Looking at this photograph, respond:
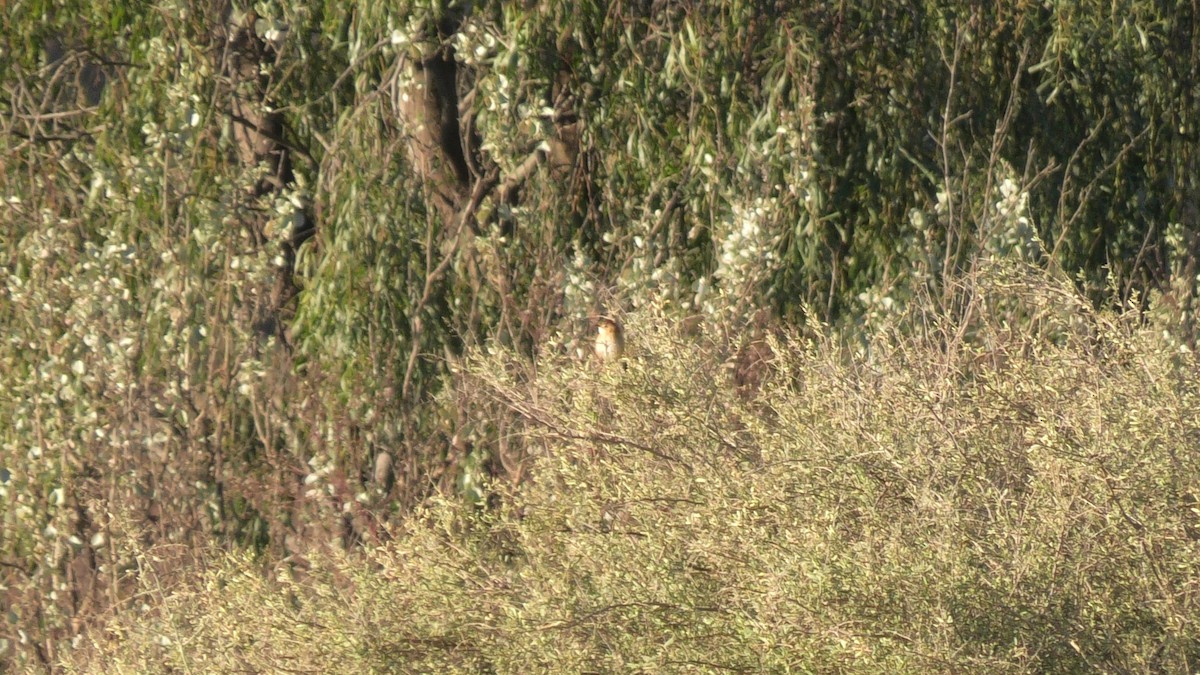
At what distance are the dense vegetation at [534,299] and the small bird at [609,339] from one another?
0.06 m

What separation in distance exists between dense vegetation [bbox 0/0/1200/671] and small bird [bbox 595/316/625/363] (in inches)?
2.5

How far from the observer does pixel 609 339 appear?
12.6 feet

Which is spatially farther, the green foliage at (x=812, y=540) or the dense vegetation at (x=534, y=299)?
the dense vegetation at (x=534, y=299)

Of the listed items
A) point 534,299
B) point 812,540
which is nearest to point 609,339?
point 534,299

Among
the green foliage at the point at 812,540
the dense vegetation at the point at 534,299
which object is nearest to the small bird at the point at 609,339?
the dense vegetation at the point at 534,299

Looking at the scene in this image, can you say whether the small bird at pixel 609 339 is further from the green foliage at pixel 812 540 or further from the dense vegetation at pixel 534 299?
the green foliage at pixel 812 540

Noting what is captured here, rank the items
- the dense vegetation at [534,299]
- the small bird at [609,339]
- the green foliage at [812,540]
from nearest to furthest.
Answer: the green foliage at [812,540] → the dense vegetation at [534,299] → the small bird at [609,339]

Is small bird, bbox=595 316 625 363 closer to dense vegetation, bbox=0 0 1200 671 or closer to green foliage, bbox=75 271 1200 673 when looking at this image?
dense vegetation, bbox=0 0 1200 671

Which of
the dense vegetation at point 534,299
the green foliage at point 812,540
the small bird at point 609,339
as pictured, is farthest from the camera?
the small bird at point 609,339

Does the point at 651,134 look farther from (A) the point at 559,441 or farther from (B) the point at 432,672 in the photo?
(B) the point at 432,672

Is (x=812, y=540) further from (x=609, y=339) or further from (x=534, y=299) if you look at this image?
(x=534, y=299)

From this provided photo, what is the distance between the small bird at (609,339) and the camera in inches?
147

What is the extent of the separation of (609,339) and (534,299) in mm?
454

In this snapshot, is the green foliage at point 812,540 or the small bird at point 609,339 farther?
the small bird at point 609,339
